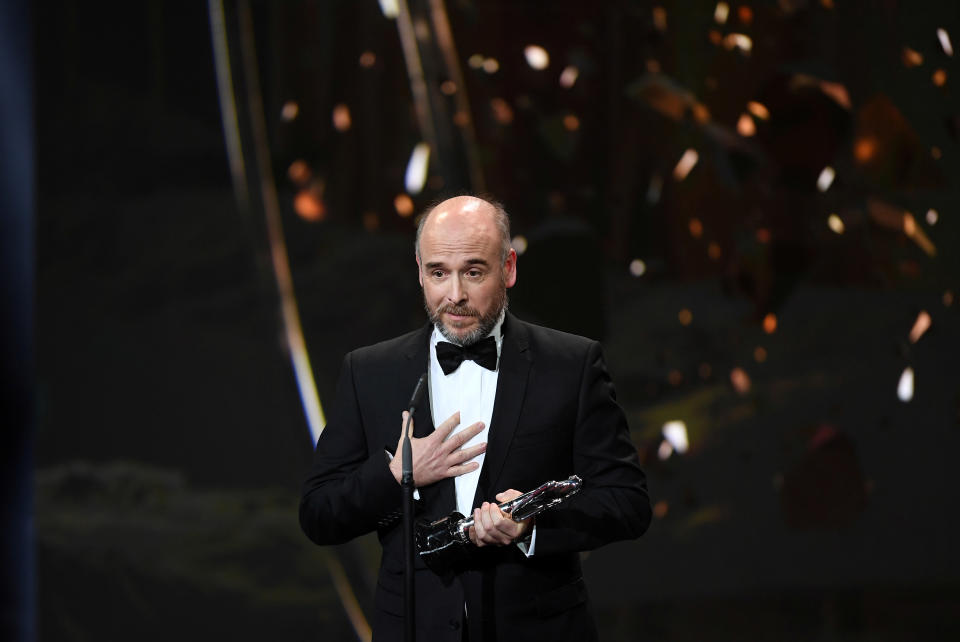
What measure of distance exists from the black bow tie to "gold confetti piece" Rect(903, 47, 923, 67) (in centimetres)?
235

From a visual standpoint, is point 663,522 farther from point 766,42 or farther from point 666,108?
point 766,42

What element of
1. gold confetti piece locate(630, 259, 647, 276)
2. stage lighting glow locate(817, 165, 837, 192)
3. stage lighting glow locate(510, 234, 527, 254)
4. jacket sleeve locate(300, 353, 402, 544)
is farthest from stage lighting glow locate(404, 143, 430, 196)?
jacket sleeve locate(300, 353, 402, 544)

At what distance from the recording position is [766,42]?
323 centimetres

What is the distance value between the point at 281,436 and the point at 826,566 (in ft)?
5.74

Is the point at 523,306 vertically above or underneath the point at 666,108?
underneath

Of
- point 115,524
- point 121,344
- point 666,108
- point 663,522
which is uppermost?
point 666,108

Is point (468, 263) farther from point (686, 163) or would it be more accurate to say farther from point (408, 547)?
point (686, 163)

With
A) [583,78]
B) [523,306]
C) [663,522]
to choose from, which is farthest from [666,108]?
[663,522]

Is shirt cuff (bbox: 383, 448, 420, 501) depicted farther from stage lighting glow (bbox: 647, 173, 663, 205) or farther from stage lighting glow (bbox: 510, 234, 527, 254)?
stage lighting glow (bbox: 647, 173, 663, 205)

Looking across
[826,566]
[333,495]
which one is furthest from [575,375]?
[826,566]

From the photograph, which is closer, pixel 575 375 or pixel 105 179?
pixel 575 375

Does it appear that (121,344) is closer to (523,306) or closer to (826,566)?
(523,306)

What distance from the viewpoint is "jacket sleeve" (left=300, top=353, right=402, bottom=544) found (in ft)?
4.57

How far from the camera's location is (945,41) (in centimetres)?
323
